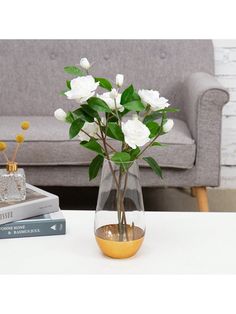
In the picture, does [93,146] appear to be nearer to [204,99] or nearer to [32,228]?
[32,228]

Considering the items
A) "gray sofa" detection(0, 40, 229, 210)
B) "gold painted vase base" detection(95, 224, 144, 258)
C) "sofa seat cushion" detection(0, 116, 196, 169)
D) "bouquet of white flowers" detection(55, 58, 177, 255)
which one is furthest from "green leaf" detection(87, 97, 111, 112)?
"gray sofa" detection(0, 40, 229, 210)

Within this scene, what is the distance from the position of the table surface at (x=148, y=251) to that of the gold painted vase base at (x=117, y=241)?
2 centimetres

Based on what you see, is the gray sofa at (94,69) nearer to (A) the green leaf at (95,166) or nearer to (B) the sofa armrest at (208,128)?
(B) the sofa armrest at (208,128)

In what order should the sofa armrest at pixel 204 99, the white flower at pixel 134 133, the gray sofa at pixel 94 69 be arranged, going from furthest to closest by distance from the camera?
the gray sofa at pixel 94 69, the sofa armrest at pixel 204 99, the white flower at pixel 134 133

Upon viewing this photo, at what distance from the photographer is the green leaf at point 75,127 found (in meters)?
1.27

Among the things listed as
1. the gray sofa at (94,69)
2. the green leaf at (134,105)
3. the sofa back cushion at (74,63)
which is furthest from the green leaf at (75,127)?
the sofa back cushion at (74,63)

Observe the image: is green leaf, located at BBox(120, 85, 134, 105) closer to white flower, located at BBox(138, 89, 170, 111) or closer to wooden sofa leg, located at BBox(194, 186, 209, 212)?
white flower, located at BBox(138, 89, 170, 111)

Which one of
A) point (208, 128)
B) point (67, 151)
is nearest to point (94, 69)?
point (67, 151)

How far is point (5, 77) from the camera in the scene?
9.57ft

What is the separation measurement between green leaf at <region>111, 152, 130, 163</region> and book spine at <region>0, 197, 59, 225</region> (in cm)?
32

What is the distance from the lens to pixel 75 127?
1.27 m

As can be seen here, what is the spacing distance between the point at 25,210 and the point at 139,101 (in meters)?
0.42

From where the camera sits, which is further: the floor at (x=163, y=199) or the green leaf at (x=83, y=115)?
the floor at (x=163, y=199)

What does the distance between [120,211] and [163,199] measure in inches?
64.0
